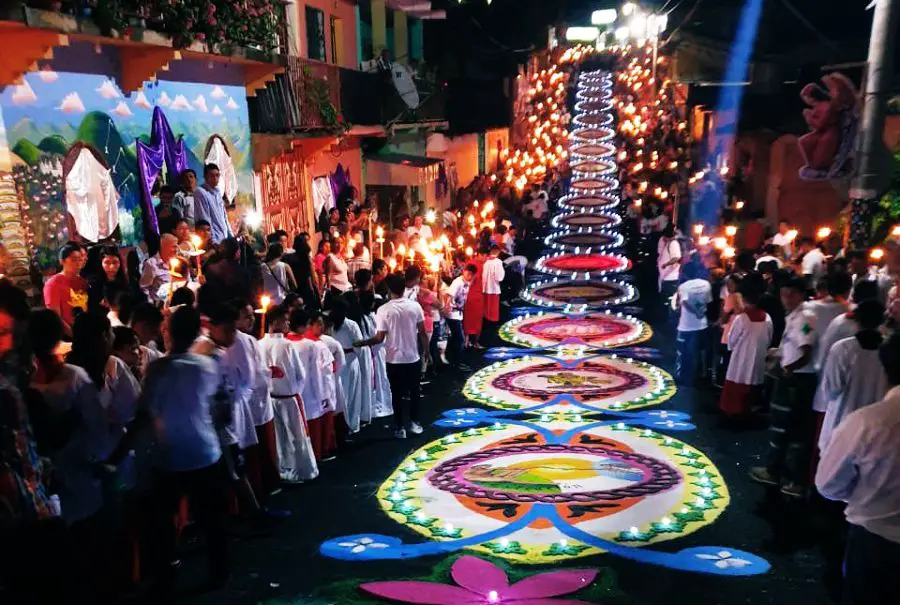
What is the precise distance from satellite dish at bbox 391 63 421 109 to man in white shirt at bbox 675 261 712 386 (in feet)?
30.7

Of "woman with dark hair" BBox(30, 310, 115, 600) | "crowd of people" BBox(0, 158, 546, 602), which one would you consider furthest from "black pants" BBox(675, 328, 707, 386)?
"woman with dark hair" BBox(30, 310, 115, 600)

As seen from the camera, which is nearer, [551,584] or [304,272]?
[551,584]

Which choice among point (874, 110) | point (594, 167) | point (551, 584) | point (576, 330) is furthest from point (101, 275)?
point (594, 167)

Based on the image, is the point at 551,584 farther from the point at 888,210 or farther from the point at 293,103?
the point at 293,103

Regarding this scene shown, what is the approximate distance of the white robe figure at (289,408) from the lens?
287 inches

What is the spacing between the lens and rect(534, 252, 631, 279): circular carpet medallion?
64.1ft

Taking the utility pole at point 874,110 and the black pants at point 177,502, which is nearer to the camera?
the black pants at point 177,502

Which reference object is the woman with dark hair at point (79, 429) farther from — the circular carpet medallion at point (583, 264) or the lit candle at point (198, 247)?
the circular carpet medallion at point (583, 264)

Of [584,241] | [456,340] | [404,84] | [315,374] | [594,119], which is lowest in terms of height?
[456,340]

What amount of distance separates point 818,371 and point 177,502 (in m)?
5.60

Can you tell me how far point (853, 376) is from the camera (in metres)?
5.96

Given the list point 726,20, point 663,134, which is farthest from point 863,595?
point 663,134

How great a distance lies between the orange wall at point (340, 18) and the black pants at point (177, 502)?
11.7 metres

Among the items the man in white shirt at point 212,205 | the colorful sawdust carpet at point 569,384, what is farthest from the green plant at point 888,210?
the man in white shirt at point 212,205
